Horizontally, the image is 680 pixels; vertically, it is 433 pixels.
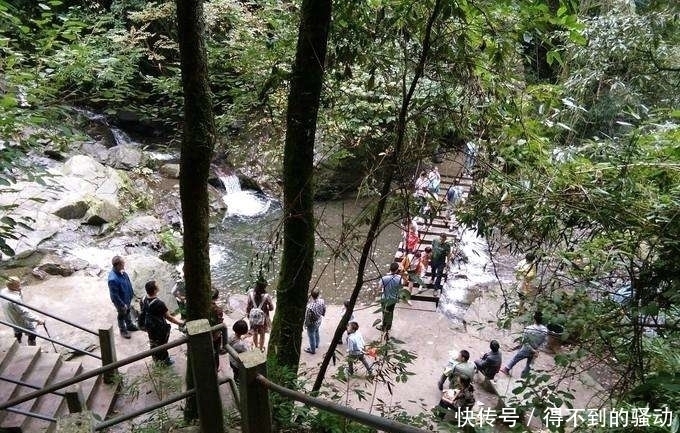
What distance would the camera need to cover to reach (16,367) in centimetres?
596

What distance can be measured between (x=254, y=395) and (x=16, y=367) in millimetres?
4763

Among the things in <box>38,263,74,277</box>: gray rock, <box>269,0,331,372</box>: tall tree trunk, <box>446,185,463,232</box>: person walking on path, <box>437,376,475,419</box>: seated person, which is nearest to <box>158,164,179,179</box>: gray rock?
<box>38,263,74,277</box>: gray rock

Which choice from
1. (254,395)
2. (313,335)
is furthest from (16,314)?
(254,395)

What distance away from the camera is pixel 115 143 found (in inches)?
651

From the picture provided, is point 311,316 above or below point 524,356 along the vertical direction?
above

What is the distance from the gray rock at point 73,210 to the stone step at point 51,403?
638 centimetres

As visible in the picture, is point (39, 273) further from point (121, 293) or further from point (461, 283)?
point (461, 283)

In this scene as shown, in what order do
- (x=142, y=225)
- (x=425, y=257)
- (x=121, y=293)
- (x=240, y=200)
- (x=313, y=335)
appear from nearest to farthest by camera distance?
(x=121, y=293) → (x=425, y=257) → (x=313, y=335) → (x=142, y=225) → (x=240, y=200)

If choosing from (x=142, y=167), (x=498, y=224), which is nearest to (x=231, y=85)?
(x=498, y=224)

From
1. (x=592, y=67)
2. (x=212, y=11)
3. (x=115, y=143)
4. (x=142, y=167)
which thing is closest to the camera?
(x=212, y=11)

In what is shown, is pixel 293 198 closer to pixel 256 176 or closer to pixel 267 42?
pixel 267 42

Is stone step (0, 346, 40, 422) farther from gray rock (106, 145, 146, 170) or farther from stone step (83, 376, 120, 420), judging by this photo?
gray rock (106, 145, 146, 170)

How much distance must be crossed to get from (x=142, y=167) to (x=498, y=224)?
13699 mm

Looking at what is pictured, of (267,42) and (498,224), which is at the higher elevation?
(267,42)
